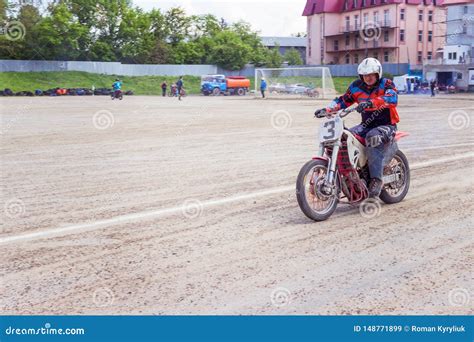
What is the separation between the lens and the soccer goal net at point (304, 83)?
40438 mm

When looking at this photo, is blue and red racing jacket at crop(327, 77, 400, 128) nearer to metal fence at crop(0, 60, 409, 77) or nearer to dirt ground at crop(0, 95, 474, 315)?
dirt ground at crop(0, 95, 474, 315)

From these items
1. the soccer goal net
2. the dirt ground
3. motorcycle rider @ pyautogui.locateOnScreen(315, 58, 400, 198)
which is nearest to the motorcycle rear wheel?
the dirt ground

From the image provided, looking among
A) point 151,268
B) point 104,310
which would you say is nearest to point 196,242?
point 151,268

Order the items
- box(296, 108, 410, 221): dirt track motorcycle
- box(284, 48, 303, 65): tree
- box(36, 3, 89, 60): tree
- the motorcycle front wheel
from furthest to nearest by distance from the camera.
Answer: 1. box(284, 48, 303, 65): tree
2. box(36, 3, 89, 60): tree
3. box(296, 108, 410, 221): dirt track motorcycle
4. the motorcycle front wheel

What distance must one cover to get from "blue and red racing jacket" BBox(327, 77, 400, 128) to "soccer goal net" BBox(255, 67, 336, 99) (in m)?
33.8

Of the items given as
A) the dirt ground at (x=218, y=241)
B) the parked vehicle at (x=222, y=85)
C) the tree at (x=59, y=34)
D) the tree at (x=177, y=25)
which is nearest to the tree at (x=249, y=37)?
the tree at (x=177, y=25)

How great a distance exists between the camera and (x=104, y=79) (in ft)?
197

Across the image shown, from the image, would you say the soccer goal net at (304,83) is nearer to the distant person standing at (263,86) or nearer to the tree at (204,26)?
the distant person standing at (263,86)

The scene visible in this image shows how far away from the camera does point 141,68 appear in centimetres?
6462

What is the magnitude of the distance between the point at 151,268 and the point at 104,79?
57923mm

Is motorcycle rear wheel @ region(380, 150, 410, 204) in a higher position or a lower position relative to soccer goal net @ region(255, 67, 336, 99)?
lower

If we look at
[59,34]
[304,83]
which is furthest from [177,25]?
[304,83]

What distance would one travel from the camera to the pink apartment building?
6694 cm
